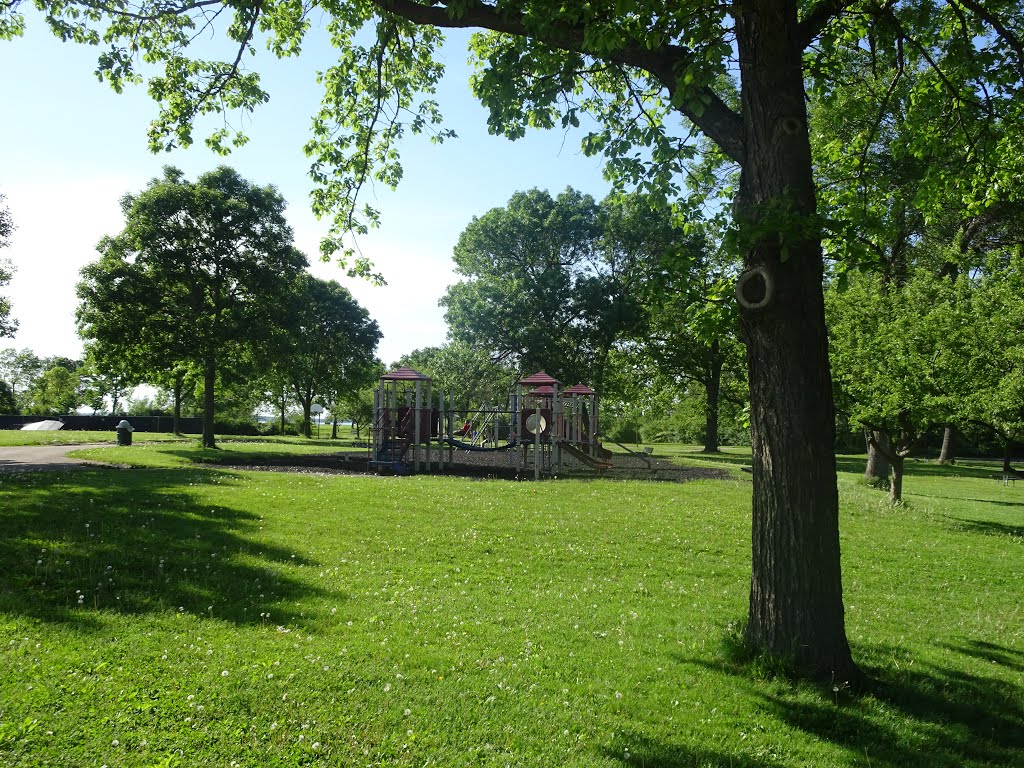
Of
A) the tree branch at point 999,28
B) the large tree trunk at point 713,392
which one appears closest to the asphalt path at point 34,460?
the tree branch at point 999,28

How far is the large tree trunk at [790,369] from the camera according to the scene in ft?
17.8

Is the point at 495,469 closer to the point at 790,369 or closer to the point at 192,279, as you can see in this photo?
the point at 192,279

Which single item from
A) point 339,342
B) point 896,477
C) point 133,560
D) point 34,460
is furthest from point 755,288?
point 339,342

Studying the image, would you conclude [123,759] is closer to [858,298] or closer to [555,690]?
[555,690]

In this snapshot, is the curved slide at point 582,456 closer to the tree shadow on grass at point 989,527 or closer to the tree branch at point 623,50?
the tree shadow on grass at point 989,527

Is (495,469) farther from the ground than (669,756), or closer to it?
farther from the ground

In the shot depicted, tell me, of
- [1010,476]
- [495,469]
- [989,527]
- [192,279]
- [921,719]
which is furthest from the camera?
[1010,476]

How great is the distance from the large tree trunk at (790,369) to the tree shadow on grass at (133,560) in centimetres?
433

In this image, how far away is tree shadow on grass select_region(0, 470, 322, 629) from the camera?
6.20 metres

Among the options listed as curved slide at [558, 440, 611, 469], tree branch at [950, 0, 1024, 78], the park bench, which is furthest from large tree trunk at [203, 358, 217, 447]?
the park bench

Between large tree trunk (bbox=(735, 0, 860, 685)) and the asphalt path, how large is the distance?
53.4 feet

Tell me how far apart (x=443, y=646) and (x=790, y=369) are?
364 cm

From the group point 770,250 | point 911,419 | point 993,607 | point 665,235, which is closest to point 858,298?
point 911,419

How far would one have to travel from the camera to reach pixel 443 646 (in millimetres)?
5762
